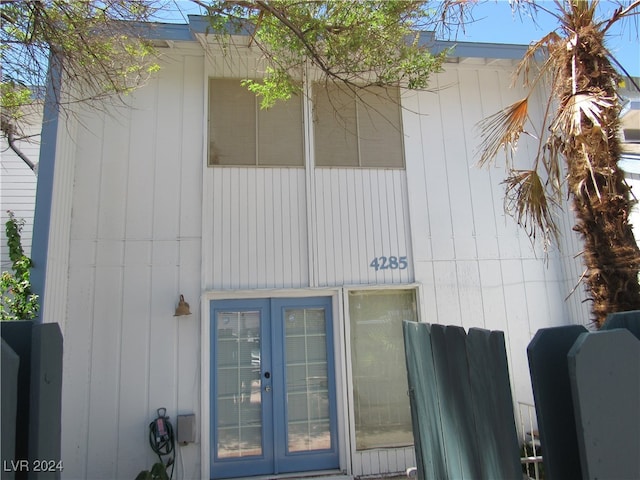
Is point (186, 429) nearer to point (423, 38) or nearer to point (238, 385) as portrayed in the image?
point (238, 385)

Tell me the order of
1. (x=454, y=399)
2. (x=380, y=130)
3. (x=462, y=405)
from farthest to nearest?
(x=380, y=130)
(x=454, y=399)
(x=462, y=405)

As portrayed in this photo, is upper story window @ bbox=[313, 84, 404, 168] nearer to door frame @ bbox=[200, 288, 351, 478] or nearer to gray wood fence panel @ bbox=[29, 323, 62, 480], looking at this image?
door frame @ bbox=[200, 288, 351, 478]

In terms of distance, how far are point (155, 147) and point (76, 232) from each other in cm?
161

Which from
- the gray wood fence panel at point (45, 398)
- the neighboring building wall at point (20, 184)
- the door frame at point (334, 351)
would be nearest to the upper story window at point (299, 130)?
the door frame at point (334, 351)

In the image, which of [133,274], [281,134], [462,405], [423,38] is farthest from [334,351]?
[423,38]

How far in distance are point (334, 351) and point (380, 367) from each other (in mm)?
717

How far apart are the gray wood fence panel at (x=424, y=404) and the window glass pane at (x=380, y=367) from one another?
3043mm

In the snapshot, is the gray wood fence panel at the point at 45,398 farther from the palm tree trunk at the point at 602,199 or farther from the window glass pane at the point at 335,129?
the window glass pane at the point at 335,129

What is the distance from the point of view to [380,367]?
656 centimetres

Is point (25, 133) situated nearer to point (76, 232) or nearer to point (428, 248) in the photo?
point (76, 232)

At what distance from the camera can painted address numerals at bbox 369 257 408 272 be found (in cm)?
670

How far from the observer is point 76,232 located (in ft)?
20.4

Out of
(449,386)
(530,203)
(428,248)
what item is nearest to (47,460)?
(449,386)

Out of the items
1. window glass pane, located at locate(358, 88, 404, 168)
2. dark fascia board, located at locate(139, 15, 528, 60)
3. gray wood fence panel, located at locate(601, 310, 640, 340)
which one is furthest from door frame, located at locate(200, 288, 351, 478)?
gray wood fence panel, located at locate(601, 310, 640, 340)
